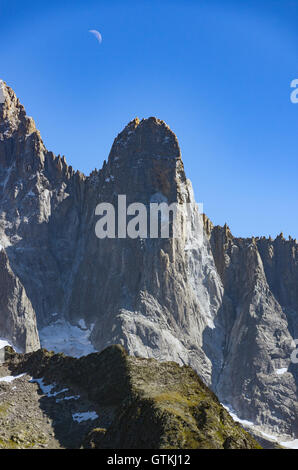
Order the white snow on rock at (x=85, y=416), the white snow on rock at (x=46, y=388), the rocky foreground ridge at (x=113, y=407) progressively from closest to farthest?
the rocky foreground ridge at (x=113, y=407), the white snow on rock at (x=85, y=416), the white snow on rock at (x=46, y=388)

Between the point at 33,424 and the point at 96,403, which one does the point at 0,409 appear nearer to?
the point at 33,424

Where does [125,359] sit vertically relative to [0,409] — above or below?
above

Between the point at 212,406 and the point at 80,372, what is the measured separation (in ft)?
92.3

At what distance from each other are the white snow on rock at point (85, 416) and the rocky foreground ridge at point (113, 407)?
151 mm

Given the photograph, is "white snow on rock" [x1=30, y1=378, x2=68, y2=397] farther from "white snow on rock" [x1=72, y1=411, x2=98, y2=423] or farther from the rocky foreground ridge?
"white snow on rock" [x1=72, y1=411, x2=98, y2=423]

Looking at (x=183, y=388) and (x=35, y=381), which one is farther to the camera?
(x=35, y=381)

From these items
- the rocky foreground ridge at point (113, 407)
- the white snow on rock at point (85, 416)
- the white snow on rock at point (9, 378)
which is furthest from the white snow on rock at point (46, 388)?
the white snow on rock at point (85, 416)

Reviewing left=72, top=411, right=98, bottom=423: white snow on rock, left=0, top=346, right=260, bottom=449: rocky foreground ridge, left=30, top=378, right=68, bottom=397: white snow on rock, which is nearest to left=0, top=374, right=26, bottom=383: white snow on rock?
left=0, top=346, right=260, bottom=449: rocky foreground ridge

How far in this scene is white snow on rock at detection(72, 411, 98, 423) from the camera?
91981mm

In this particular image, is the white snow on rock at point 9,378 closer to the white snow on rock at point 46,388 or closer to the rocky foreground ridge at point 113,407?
the rocky foreground ridge at point 113,407

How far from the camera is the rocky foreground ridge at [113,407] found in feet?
242

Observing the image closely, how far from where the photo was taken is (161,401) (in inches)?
3113

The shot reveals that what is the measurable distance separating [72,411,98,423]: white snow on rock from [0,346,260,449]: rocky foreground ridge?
151 mm
